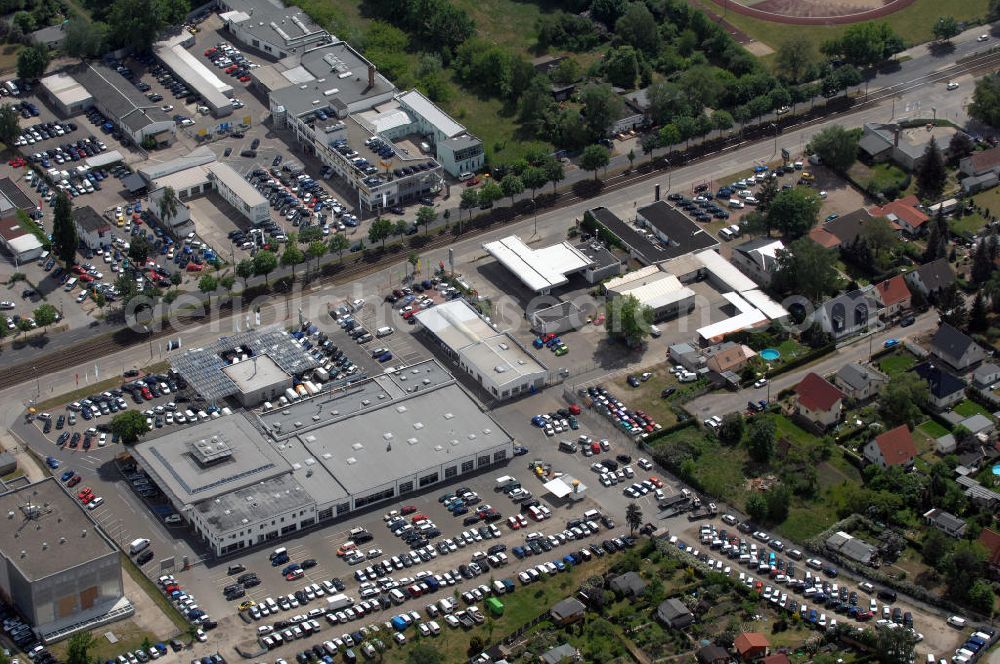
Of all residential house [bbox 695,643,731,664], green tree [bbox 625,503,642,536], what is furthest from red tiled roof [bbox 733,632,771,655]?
green tree [bbox 625,503,642,536]

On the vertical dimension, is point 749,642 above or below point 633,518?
below

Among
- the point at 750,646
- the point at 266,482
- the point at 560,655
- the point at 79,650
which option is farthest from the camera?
the point at 266,482

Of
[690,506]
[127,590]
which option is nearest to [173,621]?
[127,590]

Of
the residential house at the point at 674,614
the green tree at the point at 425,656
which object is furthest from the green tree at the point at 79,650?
the residential house at the point at 674,614

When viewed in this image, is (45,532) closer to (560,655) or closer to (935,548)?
(560,655)

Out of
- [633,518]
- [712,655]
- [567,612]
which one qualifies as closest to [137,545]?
[567,612]

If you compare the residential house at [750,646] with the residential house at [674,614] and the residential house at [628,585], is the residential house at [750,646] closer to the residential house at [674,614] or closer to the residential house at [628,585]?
the residential house at [674,614]

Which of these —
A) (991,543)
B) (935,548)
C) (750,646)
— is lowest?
(750,646)

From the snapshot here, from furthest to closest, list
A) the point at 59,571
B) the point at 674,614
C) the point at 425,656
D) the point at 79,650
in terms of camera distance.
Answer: the point at 674,614 → the point at 59,571 → the point at 79,650 → the point at 425,656
